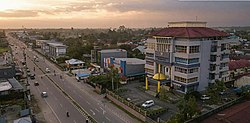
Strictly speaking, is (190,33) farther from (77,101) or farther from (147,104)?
(77,101)

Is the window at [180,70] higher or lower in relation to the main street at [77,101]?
higher

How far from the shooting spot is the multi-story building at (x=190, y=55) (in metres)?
39.6

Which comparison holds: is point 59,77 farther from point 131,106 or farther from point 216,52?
point 216,52

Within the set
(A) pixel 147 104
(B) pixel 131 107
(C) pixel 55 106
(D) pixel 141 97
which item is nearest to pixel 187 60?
(D) pixel 141 97

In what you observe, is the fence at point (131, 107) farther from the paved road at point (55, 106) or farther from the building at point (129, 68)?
the building at point (129, 68)

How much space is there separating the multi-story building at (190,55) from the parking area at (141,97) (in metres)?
4.66

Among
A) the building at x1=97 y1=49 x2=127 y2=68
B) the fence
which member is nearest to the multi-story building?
the fence

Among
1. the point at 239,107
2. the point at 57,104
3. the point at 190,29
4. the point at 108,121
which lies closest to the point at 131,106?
the point at 108,121

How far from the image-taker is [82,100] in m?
38.6

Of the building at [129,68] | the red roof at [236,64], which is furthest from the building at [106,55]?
the red roof at [236,64]

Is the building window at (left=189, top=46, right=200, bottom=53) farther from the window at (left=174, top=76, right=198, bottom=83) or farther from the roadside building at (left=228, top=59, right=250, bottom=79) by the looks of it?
the roadside building at (left=228, top=59, right=250, bottom=79)

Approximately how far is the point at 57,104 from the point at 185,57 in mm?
23761

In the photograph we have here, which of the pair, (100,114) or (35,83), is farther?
(35,83)

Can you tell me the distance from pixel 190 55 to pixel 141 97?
11.6 metres
